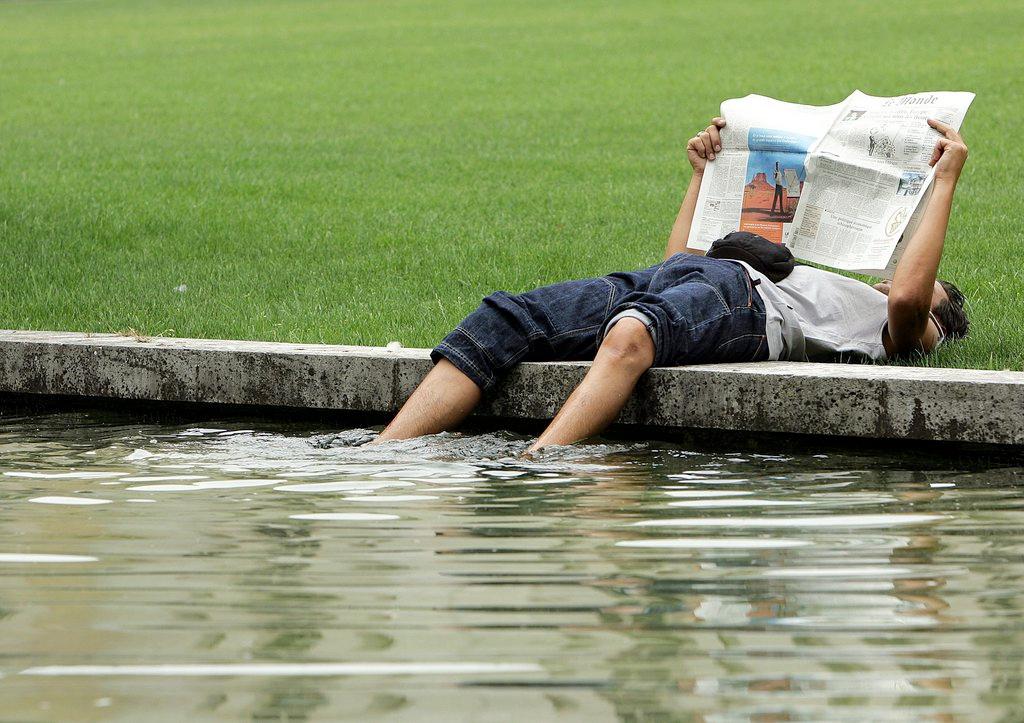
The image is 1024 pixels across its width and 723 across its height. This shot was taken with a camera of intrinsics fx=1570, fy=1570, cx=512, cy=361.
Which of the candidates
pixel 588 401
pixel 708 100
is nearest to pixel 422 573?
pixel 588 401

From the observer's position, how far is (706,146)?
5605 mm

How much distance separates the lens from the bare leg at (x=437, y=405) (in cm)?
485

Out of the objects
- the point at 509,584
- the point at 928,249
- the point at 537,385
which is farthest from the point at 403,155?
the point at 509,584

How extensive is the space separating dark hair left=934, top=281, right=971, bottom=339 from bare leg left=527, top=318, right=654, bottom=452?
1.29m

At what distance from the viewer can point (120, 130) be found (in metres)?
17.0

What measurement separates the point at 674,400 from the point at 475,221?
17.9 feet

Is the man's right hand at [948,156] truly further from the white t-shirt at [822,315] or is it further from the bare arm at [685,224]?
the bare arm at [685,224]

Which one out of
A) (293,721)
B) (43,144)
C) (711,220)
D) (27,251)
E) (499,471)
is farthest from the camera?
(43,144)

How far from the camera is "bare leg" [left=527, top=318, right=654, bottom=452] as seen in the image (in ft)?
15.1

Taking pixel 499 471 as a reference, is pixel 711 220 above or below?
above

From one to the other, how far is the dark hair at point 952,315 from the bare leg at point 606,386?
129 centimetres

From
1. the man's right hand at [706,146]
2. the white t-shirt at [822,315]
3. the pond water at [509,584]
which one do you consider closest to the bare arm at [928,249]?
the white t-shirt at [822,315]

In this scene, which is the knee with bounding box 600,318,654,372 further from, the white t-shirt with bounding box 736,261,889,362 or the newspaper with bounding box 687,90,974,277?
the newspaper with bounding box 687,90,974,277

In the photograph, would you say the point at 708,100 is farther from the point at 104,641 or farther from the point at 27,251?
the point at 104,641
